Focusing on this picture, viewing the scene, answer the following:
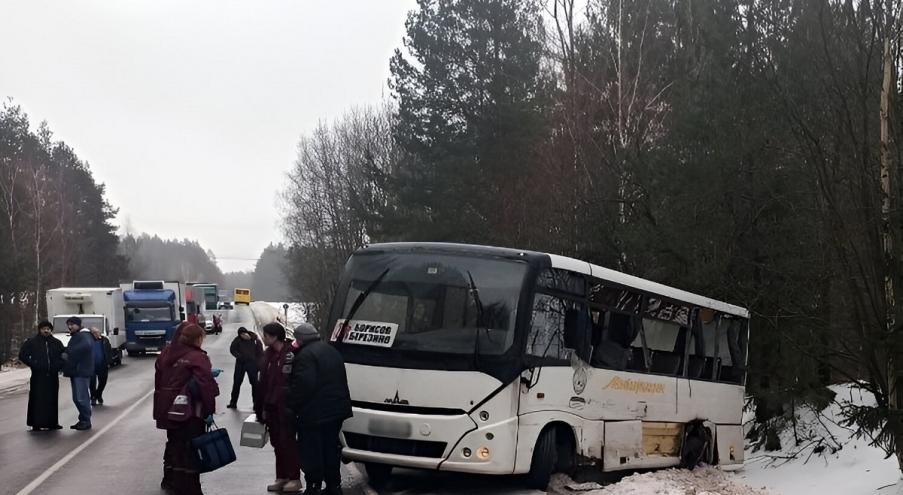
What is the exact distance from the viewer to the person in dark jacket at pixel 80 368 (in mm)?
15570

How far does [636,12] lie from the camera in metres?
32.3

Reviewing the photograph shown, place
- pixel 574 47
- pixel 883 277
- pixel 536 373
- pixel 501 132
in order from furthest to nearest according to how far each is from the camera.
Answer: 1. pixel 574 47
2. pixel 501 132
3. pixel 536 373
4. pixel 883 277

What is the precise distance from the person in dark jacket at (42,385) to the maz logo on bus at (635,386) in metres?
9.13

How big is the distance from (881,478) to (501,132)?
24534 millimetres

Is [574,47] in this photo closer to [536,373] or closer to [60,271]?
[536,373]

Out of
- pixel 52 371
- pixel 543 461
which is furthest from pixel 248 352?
pixel 543 461

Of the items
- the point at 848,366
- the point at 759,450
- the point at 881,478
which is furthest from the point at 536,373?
the point at 759,450

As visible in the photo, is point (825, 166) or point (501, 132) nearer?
point (825, 166)

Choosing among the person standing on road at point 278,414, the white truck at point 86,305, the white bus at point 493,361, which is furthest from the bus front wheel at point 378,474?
the white truck at point 86,305

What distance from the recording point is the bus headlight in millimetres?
9531

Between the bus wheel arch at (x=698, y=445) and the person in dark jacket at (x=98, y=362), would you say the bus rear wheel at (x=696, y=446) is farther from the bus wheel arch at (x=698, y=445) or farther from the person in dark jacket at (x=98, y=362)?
the person in dark jacket at (x=98, y=362)

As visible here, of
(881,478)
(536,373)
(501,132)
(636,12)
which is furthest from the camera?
(501,132)

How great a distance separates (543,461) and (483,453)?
0.83 meters

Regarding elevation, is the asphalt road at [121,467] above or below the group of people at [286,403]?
below
